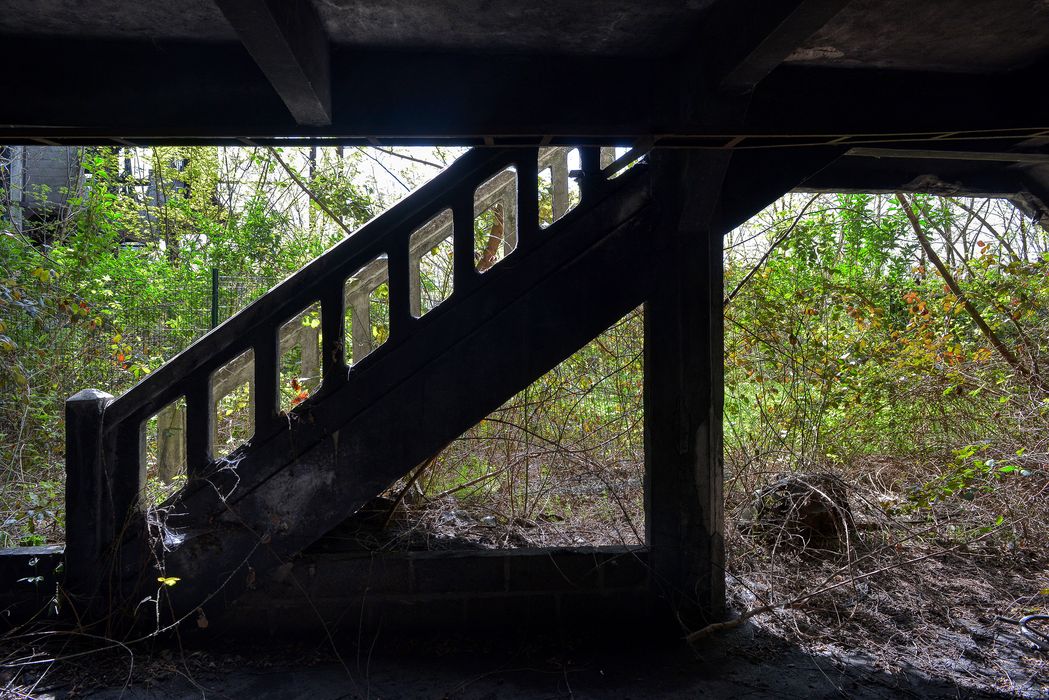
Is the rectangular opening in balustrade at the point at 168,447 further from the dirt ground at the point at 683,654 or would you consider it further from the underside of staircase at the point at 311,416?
the dirt ground at the point at 683,654

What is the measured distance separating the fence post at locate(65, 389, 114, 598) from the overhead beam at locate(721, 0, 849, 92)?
419 centimetres

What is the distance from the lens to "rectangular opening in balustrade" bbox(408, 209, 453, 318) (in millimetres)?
5715

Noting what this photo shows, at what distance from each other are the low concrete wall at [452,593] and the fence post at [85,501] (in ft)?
2.99

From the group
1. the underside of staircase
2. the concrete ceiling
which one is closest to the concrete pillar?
the underside of staircase

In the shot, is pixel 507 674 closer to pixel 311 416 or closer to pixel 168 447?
pixel 311 416

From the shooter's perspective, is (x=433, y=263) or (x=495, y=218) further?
(x=433, y=263)

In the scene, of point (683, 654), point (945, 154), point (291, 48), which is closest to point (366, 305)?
point (291, 48)

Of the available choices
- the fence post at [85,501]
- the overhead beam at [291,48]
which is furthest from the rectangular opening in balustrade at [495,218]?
the fence post at [85,501]

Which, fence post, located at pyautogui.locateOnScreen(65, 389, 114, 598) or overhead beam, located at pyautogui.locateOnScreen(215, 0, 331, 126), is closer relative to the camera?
overhead beam, located at pyautogui.locateOnScreen(215, 0, 331, 126)

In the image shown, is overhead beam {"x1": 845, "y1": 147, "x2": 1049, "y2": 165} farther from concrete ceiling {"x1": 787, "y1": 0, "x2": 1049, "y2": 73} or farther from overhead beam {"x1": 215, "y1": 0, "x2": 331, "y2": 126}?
overhead beam {"x1": 215, "y1": 0, "x2": 331, "y2": 126}

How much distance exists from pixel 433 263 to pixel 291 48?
155 inches

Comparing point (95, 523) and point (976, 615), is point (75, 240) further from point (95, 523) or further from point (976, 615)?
point (976, 615)

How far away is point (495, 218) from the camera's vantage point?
20.9ft

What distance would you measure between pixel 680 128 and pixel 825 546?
12.3 ft
